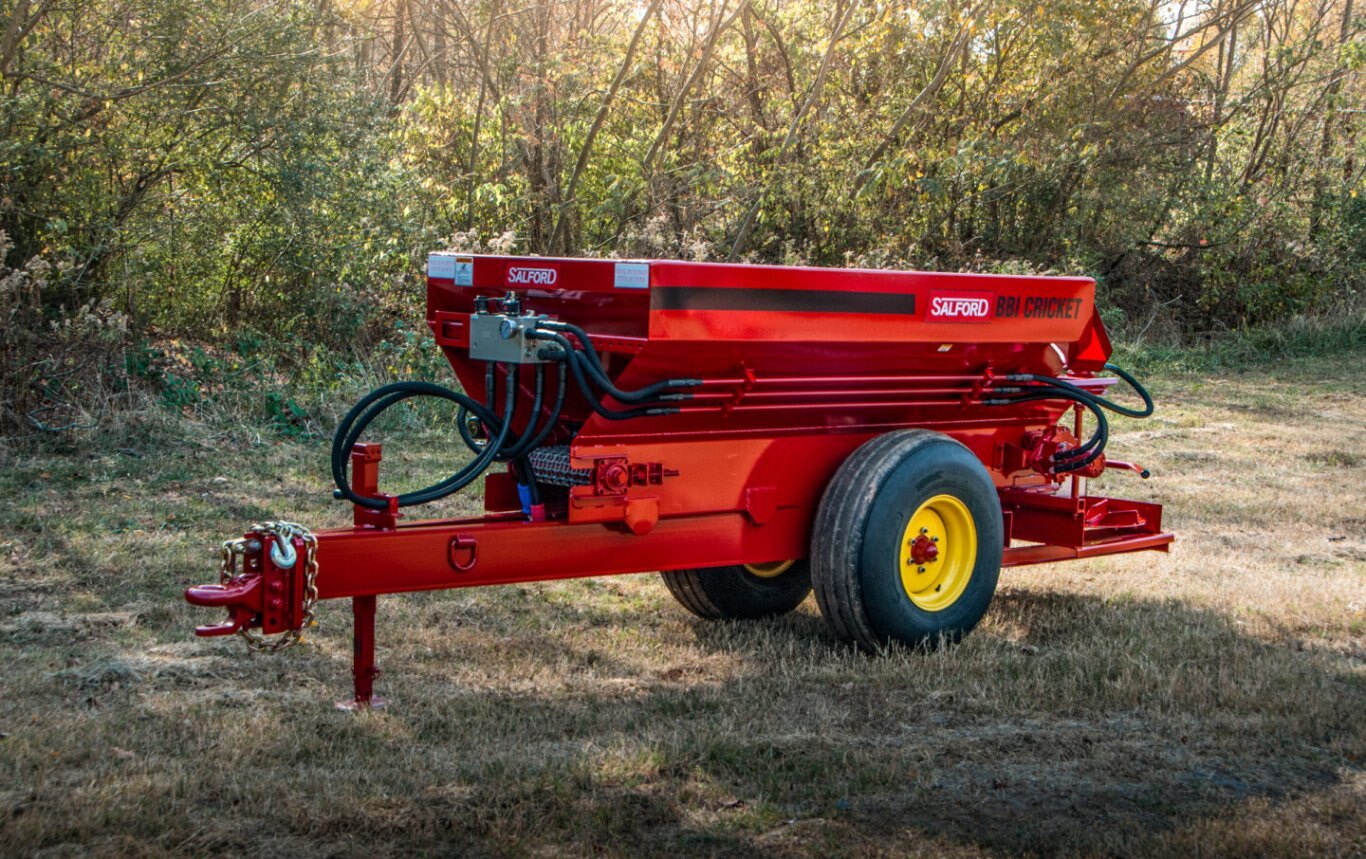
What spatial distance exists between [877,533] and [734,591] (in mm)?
939

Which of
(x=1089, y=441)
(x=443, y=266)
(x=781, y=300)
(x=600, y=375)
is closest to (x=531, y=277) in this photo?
(x=443, y=266)

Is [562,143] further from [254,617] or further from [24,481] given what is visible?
[254,617]

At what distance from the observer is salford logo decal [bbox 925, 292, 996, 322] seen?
16.9 ft

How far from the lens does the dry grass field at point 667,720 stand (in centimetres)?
359

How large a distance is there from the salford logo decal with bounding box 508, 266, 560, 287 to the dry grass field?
1.42 metres

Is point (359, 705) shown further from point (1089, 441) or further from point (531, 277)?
point (1089, 441)

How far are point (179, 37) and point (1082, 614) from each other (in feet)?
25.8

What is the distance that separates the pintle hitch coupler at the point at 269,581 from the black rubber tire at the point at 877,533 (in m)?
1.95

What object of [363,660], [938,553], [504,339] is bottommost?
[363,660]

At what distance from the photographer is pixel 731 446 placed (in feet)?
16.5

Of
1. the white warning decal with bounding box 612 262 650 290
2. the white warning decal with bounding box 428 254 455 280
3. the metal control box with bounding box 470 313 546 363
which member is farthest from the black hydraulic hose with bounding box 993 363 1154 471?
the white warning decal with bounding box 428 254 455 280

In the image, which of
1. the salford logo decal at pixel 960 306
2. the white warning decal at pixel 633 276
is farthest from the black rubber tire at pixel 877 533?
the white warning decal at pixel 633 276

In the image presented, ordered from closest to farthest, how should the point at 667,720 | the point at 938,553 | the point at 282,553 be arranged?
1. the point at 282,553
2. the point at 667,720
3. the point at 938,553

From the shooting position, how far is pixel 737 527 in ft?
16.8
